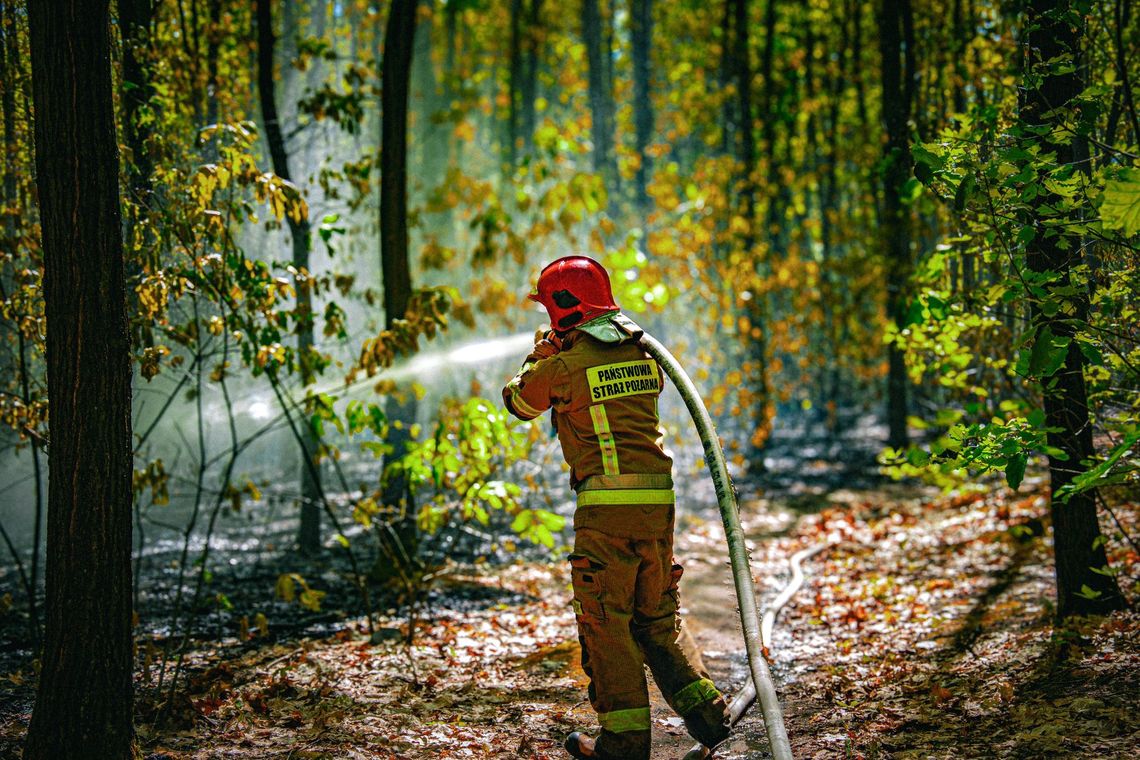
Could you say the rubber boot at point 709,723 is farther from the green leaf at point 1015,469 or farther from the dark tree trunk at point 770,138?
the dark tree trunk at point 770,138

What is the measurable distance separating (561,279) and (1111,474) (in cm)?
266

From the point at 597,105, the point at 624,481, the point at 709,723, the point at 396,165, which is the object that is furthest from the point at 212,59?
the point at 597,105

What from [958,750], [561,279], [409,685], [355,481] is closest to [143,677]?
[409,685]

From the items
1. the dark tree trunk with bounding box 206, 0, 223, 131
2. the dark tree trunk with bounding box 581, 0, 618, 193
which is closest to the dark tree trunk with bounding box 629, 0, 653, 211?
the dark tree trunk with bounding box 581, 0, 618, 193

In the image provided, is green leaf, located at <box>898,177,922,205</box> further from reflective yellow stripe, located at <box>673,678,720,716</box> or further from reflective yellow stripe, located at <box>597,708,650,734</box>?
reflective yellow stripe, located at <box>597,708,650,734</box>

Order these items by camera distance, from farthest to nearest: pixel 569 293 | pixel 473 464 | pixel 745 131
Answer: pixel 745 131 → pixel 473 464 → pixel 569 293

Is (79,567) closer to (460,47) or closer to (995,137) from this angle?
(995,137)

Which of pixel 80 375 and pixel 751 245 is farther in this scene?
pixel 751 245

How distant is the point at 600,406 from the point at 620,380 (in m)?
0.16

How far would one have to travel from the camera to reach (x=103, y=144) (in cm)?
350

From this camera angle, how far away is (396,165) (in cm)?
789

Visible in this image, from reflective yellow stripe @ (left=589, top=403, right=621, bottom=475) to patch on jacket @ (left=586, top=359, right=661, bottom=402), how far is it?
58 mm

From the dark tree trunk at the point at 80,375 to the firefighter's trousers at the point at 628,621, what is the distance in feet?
6.79

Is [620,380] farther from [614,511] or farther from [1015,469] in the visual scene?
[1015,469]
